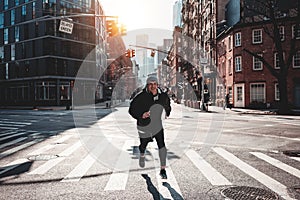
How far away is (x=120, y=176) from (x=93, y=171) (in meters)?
0.78

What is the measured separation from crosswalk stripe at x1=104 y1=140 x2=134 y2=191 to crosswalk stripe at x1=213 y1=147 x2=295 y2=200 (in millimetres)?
2681

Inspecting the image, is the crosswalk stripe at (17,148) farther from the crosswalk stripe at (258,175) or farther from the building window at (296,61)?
the building window at (296,61)

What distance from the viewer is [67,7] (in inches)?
1997

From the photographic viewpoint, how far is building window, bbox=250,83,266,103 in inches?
1273

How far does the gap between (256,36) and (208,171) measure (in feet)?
99.7

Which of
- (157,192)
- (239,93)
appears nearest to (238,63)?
(239,93)

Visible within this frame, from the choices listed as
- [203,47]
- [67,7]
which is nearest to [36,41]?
[67,7]

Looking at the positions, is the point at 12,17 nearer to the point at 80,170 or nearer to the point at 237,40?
the point at 237,40

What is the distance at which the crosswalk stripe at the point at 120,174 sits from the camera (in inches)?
208

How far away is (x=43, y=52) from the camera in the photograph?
4838cm

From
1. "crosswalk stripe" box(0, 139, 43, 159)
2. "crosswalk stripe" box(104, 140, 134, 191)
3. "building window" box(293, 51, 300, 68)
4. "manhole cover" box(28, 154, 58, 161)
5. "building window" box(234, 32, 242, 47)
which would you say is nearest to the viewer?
"crosswalk stripe" box(104, 140, 134, 191)

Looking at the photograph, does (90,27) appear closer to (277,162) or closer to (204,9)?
(204,9)

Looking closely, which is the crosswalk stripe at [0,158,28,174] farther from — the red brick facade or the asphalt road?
the red brick facade

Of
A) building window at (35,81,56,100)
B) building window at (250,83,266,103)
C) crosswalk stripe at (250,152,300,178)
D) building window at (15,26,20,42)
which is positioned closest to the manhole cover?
crosswalk stripe at (250,152,300,178)
